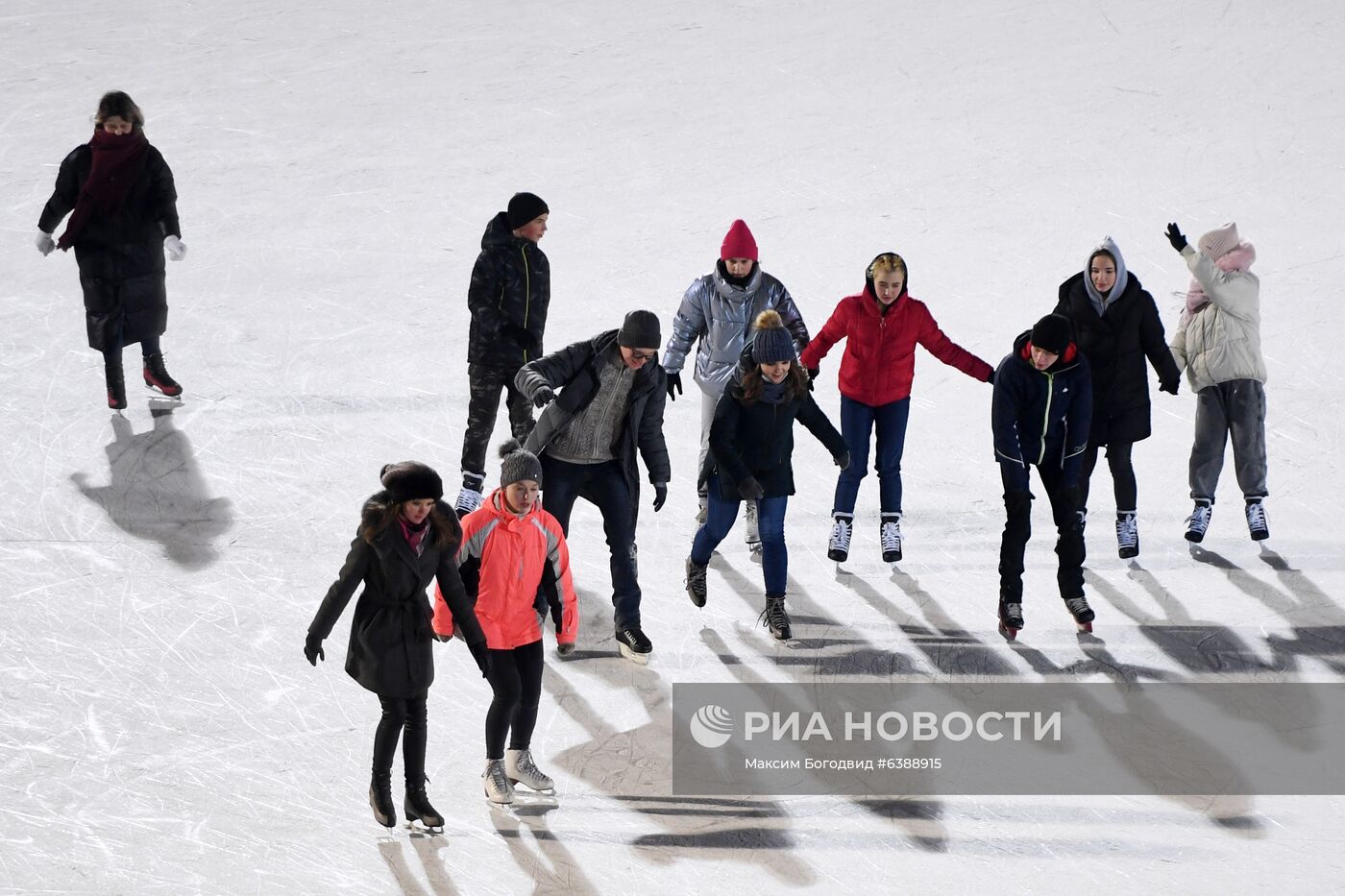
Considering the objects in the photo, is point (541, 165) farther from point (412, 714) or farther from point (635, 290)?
point (412, 714)

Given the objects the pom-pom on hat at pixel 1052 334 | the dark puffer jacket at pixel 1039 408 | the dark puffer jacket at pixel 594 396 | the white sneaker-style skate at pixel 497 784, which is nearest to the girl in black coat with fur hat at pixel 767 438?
the dark puffer jacket at pixel 594 396

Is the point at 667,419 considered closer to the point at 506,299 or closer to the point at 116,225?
the point at 506,299

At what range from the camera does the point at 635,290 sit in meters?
11.0

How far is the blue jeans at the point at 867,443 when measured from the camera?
26.2 feet

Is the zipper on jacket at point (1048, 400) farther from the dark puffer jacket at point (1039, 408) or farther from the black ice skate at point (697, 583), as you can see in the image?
the black ice skate at point (697, 583)

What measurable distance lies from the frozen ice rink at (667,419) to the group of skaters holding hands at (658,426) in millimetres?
301

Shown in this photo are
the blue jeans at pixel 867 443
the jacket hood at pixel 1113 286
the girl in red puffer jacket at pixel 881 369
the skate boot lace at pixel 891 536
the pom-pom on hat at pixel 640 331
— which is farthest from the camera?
the skate boot lace at pixel 891 536

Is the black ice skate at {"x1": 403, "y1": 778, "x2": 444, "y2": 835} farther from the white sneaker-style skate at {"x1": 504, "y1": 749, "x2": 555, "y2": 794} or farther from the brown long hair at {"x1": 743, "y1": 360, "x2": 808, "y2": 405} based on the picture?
the brown long hair at {"x1": 743, "y1": 360, "x2": 808, "y2": 405}

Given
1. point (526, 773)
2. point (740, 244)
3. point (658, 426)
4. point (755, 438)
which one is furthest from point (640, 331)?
point (526, 773)

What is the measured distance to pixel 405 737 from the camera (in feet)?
19.3

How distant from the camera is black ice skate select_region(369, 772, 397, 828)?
5.88 m

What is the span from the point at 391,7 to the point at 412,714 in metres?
11.6

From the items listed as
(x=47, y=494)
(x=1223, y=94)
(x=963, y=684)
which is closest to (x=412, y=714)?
(x=963, y=684)

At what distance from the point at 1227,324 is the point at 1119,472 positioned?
87 cm
